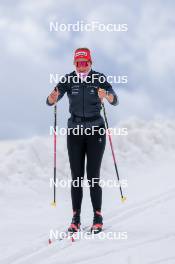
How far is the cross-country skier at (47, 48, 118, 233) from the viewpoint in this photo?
7.56 metres

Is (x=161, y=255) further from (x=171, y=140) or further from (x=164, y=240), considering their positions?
(x=171, y=140)

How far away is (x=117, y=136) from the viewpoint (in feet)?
54.5

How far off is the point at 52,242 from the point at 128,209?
9.08 feet

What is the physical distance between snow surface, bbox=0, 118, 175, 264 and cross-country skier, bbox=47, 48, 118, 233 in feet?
2.30

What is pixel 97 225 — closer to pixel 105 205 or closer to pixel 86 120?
pixel 86 120

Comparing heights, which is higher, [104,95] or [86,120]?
[104,95]

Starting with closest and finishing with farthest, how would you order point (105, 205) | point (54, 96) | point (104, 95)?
point (104, 95)
point (54, 96)
point (105, 205)

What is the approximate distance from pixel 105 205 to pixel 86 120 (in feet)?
11.1

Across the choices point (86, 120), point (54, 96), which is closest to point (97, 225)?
point (86, 120)

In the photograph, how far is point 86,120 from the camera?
760 cm

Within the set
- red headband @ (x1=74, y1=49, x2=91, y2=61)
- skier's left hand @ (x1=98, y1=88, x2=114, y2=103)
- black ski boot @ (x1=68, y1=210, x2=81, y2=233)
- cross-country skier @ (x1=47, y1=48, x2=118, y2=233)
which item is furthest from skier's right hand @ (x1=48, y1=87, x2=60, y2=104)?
black ski boot @ (x1=68, y1=210, x2=81, y2=233)

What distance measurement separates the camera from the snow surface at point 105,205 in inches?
251

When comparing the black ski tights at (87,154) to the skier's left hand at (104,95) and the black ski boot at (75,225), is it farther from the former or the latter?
the skier's left hand at (104,95)

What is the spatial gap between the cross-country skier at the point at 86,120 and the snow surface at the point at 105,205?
2.30 ft
